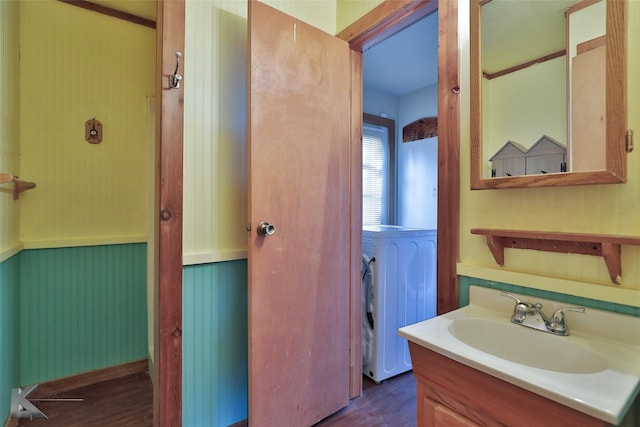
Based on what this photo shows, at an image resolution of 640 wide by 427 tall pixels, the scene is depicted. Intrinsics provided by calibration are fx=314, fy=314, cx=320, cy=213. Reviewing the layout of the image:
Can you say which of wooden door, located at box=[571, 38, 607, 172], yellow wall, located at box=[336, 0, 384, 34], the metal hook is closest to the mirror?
wooden door, located at box=[571, 38, 607, 172]

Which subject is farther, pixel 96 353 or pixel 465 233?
pixel 96 353

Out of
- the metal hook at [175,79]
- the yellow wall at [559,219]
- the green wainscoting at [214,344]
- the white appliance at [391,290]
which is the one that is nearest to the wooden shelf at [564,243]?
the yellow wall at [559,219]

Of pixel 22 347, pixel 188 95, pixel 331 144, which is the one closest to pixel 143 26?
pixel 188 95

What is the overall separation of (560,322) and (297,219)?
3.48 ft

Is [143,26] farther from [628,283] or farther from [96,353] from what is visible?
[628,283]

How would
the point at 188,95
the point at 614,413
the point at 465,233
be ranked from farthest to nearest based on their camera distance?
the point at 188,95 < the point at 465,233 < the point at 614,413

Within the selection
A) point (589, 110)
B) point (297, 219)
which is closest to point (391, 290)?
point (297, 219)

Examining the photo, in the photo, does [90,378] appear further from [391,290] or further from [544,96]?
[544,96]

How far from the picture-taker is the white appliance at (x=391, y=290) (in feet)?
6.68

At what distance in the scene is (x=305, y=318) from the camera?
5.16 ft

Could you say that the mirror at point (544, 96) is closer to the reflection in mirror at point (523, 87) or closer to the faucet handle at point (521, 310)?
the reflection in mirror at point (523, 87)

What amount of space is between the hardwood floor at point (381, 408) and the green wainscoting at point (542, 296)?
905mm

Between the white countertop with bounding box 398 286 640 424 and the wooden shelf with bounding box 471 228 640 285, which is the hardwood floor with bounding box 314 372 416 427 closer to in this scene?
the white countertop with bounding box 398 286 640 424

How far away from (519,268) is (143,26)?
8.90 feet
